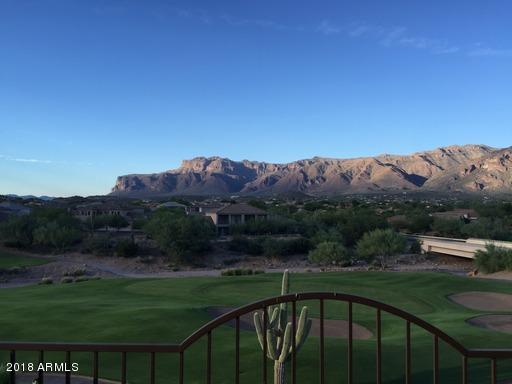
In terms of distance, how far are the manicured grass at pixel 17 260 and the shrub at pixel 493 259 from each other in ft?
156

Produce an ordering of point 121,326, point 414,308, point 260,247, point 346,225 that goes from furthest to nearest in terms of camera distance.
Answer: point 346,225 < point 260,247 < point 414,308 < point 121,326

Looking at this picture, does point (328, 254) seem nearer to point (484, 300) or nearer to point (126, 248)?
point (126, 248)

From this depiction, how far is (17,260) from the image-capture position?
57.2 metres

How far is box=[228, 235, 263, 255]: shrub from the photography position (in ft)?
215

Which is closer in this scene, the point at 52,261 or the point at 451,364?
the point at 451,364

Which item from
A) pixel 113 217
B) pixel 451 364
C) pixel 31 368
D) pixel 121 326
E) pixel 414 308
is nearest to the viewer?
pixel 31 368

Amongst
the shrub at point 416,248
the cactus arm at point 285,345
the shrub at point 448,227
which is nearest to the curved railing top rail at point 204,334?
the cactus arm at point 285,345

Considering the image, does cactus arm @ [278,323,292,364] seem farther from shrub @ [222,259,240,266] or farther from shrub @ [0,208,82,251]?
shrub @ [0,208,82,251]

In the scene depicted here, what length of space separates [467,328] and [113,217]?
238ft

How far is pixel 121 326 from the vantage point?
59.4ft

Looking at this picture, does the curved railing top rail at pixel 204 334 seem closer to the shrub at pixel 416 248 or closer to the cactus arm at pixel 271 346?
the cactus arm at pixel 271 346

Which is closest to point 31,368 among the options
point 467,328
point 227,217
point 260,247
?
point 467,328

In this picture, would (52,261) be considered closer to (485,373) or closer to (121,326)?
(121,326)

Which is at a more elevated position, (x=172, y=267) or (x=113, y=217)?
(x=113, y=217)
